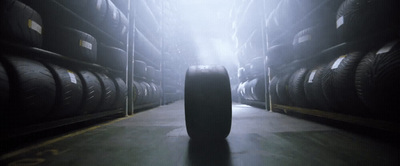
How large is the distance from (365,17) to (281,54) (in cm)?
167

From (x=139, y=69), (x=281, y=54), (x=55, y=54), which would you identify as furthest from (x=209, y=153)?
(x=139, y=69)

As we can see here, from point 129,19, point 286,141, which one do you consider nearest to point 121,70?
point 129,19

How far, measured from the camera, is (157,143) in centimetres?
118

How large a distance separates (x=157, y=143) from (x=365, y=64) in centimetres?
147

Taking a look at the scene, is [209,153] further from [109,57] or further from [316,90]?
[109,57]

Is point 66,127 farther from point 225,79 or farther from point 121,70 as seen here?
point 225,79

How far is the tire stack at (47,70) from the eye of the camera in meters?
1.07

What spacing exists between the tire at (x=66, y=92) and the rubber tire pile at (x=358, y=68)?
2.18 m

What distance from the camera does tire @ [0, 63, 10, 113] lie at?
969 millimetres

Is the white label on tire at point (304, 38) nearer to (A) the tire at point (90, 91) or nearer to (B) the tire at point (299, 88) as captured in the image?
(B) the tire at point (299, 88)

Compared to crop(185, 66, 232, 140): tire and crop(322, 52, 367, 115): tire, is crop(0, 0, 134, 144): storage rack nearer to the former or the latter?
crop(185, 66, 232, 140): tire

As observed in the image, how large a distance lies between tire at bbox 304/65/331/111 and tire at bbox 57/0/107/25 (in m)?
2.45

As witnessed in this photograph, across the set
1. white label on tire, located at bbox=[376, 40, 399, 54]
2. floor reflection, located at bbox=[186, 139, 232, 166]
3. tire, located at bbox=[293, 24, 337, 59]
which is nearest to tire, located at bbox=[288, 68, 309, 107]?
tire, located at bbox=[293, 24, 337, 59]

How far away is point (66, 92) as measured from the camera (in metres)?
1.44
